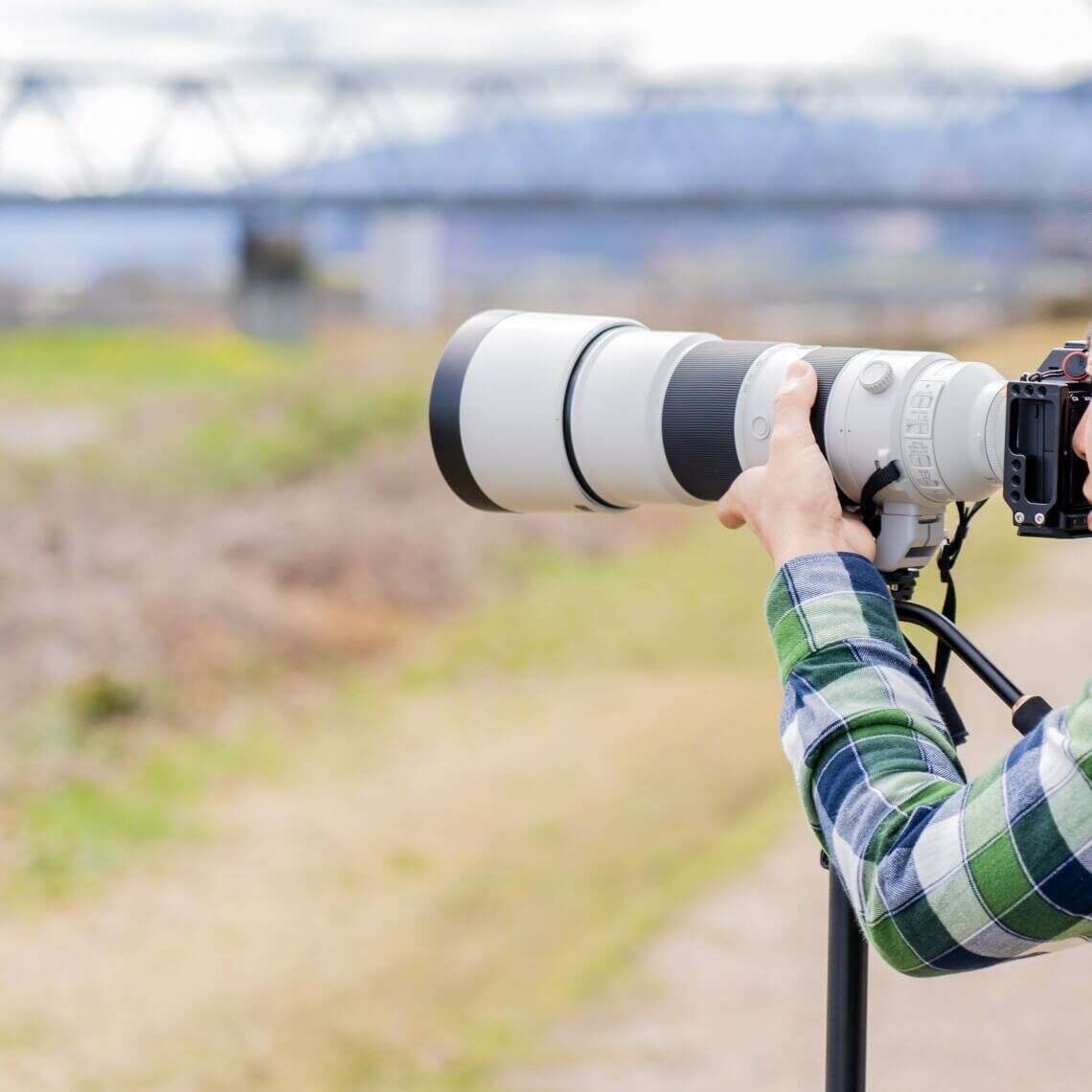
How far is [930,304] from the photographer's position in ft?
56.1

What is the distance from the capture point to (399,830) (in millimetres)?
4668

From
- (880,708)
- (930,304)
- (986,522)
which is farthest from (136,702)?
(930,304)

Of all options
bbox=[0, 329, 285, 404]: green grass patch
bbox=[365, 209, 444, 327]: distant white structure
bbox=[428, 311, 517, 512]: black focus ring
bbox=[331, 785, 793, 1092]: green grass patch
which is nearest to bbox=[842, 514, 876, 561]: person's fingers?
Result: bbox=[428, 311, 517, 512]: black focus ring

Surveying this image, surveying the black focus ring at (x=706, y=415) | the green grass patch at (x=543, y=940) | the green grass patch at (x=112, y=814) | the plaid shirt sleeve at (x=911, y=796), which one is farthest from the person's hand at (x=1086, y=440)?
the green grass patch at (x=112, y=814)

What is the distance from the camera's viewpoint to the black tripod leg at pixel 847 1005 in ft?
3.86

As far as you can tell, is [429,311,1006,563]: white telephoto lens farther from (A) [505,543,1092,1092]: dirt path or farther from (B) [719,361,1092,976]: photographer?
(A) [505,543,1092,1092]: dirt path

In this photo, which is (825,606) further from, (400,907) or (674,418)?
(400,907)

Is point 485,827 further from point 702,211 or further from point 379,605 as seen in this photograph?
point 702,211

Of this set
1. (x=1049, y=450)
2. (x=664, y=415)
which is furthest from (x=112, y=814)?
(x=1049, y=450)

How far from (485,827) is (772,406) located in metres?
3.52

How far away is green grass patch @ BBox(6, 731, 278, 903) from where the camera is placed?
441 centimetres

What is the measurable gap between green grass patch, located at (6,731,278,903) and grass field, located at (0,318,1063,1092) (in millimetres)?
13

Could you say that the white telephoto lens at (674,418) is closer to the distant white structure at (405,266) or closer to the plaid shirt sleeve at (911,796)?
A: the plaid shirt sleeve at (911,796)

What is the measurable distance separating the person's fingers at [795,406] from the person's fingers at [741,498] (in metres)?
0.03
